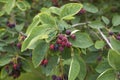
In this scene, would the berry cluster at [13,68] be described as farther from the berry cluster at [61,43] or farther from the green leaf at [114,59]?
the green leaf at [114,59]

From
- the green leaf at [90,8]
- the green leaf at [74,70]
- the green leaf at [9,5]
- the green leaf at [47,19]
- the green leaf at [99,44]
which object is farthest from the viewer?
the green leaf at [90,8]

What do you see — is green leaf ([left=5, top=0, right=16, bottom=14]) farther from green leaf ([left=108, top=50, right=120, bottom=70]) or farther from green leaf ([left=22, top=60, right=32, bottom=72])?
green leaf ([left=108, top=50, right=120, bottom=70])

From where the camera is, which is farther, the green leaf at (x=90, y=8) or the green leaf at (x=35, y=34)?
the green leaf at (x=90, y=8)

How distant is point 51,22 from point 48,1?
108cm

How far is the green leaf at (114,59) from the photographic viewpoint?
1346 mm

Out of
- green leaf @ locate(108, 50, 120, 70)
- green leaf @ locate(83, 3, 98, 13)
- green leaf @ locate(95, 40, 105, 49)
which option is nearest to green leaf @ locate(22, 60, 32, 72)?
green leaf @ locate(95, 40, 105, 49)

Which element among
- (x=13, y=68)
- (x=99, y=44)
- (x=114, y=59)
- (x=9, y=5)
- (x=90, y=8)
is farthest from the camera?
(x=90, y=8)

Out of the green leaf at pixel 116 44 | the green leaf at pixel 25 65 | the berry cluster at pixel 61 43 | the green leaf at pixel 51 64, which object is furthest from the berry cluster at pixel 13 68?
the green leaf at pixel 116 44

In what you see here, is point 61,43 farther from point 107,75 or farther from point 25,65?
point 25,65

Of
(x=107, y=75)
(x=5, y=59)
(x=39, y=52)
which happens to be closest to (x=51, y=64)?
(x=39, y=52)

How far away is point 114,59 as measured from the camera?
4.47 feet

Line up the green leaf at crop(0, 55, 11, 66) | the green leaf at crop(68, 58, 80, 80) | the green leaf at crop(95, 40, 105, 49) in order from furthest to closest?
the green leaf at crop(0, 55, 11, 66) → the green leaf at crop(95, 40, 105, 49) → the green leaf at crop(68, 58, 80, 80)

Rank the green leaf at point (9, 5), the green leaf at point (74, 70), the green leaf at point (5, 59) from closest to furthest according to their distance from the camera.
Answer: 1. the green leaf at point (74, 70)
2. the green leaf at point (5, 59)
3. the green leaf at point (9, 5)

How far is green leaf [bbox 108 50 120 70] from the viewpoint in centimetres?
135
